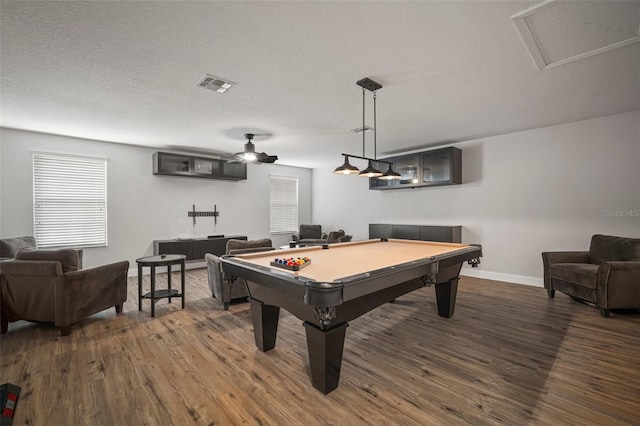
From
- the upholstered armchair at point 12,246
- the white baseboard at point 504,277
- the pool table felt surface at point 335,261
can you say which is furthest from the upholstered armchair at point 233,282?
the white baseboard at point 504,277

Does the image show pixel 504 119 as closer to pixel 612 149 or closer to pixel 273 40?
pixel 612 149

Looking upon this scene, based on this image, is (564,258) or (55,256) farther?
(564,258)

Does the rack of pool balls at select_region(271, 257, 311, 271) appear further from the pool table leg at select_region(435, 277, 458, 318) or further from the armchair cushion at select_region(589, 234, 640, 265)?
the armchair cushion at select_region(589, 234, 640, 265)

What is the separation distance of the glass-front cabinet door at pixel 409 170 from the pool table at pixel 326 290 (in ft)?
9.85

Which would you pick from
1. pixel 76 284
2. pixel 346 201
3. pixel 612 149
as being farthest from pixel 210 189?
pixel 612 149

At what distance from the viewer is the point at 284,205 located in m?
8.24

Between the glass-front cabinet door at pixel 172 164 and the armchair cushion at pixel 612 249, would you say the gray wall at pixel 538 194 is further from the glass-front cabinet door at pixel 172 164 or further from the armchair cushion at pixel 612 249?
the glass-front cabinet door at pixel 172 164

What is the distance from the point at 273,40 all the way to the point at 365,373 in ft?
8.87

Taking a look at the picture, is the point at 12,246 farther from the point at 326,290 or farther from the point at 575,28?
the point at 575,28

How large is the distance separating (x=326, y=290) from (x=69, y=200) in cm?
568

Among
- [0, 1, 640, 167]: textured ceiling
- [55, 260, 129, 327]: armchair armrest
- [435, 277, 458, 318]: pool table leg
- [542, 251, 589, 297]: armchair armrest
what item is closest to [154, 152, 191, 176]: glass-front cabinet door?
[0, 1, 640, 167]: textured ceiling

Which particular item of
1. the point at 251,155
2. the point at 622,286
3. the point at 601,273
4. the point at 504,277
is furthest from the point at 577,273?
the point at 251,155

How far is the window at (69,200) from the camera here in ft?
16.1

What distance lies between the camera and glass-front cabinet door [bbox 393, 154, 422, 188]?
577 centimetres
